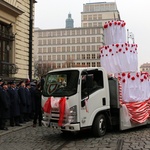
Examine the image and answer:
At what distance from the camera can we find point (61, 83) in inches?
384

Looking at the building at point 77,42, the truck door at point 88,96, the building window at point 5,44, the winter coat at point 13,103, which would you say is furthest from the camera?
the building at point 77,42

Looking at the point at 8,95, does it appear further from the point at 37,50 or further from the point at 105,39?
the point at 37,50

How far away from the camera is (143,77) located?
1181 centimetres

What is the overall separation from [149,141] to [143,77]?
11.3ft

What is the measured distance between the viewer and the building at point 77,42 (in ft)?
381

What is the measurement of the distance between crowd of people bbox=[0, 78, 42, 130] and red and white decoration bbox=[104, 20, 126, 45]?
3.76 m

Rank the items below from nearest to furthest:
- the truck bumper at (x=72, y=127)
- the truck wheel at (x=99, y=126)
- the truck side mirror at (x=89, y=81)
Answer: the truck bumper at (x=72, y=127) < the truck side mirror at (x=89, y=81) < the truck wheel at (x=99, y=126)

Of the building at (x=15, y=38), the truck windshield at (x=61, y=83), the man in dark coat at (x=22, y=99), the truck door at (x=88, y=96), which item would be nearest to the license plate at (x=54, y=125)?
the truck door at (x=88, y=96)

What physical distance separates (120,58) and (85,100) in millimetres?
3286

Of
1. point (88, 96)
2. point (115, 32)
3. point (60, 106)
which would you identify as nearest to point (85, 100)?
point (88, 96)

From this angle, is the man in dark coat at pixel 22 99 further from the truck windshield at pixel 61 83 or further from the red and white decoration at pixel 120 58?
the red and white decoration at pixel 120 58

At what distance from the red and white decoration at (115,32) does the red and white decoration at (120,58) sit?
40cm

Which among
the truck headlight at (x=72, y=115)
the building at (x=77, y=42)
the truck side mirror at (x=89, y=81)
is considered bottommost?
the truck headlight at (x=72, y=115)

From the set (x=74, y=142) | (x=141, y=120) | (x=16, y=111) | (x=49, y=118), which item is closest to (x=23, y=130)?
(x=16, y=111)
